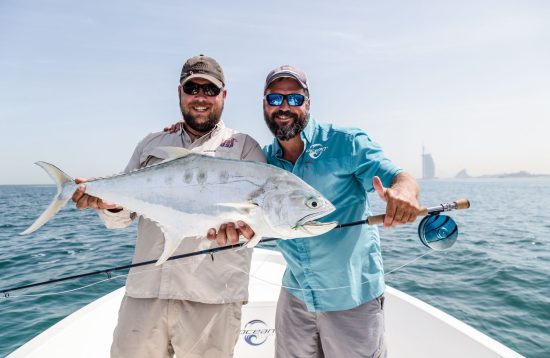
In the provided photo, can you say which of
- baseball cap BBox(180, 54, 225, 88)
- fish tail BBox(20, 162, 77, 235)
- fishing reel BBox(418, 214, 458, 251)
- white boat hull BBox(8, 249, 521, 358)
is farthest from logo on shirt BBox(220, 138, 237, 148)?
fishing reel BBox(418, 214, 458, 251)

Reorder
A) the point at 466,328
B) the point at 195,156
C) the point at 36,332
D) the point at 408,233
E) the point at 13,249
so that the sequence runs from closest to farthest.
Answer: the point at 195,156
the point at 466,328
the point at 36,332
the point at 13,249
the point at 408,233

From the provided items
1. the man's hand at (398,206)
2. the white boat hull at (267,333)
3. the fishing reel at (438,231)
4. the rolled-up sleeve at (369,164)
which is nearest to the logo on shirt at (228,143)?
the rolled-up sleeve at (369,164)

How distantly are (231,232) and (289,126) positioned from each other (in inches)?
36.9

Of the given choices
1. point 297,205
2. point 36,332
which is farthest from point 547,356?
point 36,332

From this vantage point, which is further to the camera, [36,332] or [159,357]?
[36,332]

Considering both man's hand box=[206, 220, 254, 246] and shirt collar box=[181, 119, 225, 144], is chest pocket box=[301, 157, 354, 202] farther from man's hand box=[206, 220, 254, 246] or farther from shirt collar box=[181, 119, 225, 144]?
shirt collar box=[181, 119, 225, 144]

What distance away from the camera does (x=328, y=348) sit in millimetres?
2482

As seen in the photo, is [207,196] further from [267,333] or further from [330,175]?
[267,333]

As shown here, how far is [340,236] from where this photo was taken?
2.44 meters

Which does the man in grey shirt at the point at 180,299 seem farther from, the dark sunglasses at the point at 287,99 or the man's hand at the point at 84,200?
the dark sunglasses at the point at 287,99

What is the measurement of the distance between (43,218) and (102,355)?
2.09 m

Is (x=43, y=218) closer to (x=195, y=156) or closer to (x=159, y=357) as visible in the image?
(x=195, y=156)

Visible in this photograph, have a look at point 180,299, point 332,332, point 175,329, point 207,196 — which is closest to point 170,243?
point 207,196

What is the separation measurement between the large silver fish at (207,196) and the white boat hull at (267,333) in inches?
52.7
